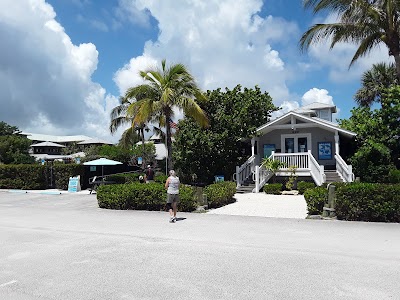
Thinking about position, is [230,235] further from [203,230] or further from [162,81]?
[162,81]

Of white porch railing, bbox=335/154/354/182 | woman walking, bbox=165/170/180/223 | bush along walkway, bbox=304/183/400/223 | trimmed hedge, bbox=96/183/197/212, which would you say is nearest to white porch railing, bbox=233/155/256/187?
white porch railing, bbox=335/154/354/182

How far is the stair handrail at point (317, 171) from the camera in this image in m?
19.5

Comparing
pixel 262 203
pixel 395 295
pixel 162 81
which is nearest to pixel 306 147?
pixel 262 203

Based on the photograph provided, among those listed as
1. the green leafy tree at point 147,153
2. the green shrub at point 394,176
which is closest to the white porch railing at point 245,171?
the green shrub at point 394,176

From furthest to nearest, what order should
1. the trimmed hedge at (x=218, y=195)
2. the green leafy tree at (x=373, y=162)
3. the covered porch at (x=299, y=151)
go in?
the covered porch at (x=299, y=151) < the green leafy tree at (x=373, y=162) < the trimmed hedge at (x=218, y=195)

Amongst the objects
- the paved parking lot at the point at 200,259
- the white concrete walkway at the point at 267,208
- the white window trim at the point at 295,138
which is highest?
the white window trim at the point at 295,138

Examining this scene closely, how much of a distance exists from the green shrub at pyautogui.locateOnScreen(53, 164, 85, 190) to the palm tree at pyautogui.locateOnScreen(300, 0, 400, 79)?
55.7 ft

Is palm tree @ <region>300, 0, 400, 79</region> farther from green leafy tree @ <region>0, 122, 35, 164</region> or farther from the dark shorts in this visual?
green leafy tree @ <region>0, 122, 35, 164</region>

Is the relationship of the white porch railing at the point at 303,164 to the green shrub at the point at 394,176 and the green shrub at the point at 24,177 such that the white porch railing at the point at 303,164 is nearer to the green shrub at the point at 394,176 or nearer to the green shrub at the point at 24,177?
the green shrub at the point at 394,176

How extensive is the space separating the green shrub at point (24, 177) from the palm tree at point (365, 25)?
64.2 feet

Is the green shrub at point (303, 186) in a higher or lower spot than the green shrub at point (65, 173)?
lower

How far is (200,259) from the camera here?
6547 millimetres

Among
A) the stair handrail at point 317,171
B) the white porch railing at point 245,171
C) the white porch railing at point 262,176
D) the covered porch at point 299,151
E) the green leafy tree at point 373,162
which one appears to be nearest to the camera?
the green leafy tree at point 373,162

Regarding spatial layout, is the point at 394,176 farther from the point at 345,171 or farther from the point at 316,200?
the point at 316,200
